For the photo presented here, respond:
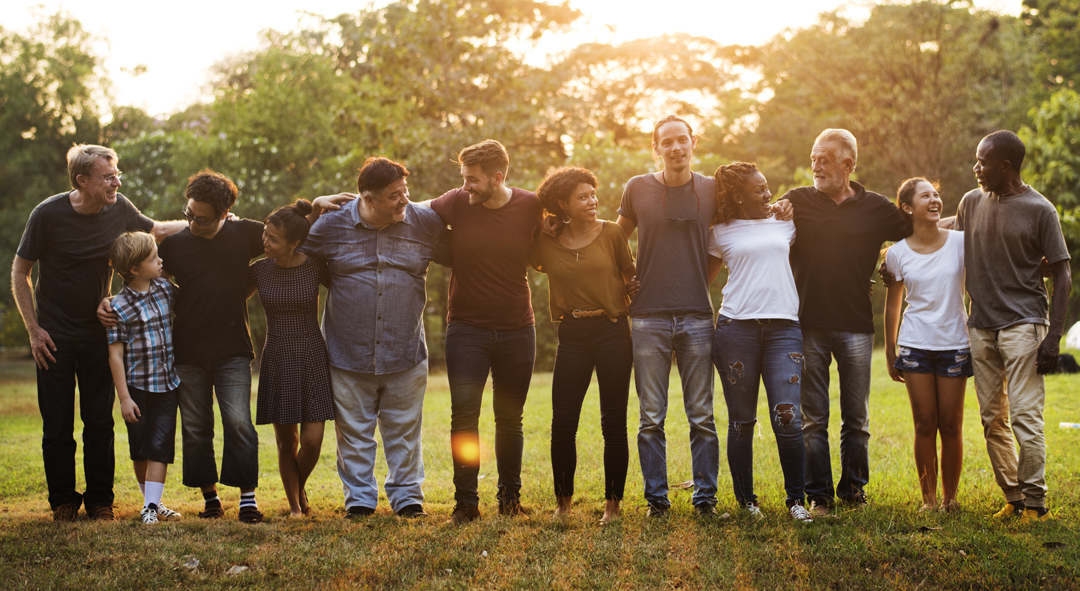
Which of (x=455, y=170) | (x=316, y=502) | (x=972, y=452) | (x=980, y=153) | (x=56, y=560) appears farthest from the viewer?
(x=455, y=170)

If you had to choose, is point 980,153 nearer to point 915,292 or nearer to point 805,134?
point 915,292

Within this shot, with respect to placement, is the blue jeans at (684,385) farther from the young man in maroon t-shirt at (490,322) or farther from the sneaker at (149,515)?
the sneaker at (149,515)

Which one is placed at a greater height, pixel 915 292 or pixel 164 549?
pixel 915 292

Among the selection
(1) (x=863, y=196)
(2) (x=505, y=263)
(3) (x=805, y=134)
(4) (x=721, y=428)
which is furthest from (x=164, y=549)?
(3) (x=805, y=134)

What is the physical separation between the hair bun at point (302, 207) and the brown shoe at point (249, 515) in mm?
1895

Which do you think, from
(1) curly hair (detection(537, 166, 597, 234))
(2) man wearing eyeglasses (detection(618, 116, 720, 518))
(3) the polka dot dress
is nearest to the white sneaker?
(2) man wearing eyeglasses (detection(618, 116, 720, 518))

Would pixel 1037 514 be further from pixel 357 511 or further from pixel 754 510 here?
pixel 357 511

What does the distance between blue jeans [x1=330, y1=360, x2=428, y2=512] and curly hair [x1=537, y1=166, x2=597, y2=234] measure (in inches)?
54.6

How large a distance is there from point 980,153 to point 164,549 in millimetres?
5121

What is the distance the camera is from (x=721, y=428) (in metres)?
9.48

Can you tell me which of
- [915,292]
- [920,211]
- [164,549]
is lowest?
[164,549]

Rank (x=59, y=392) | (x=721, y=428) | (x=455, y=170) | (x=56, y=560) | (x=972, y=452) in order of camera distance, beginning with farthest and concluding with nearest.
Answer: (x=455, y=170)
(x=721, y=428)
(x=972, y=452)
(x=59, y=392)
(x=56, y=560)

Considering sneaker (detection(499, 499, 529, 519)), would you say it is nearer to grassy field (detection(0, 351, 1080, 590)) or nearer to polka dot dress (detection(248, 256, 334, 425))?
grassy field (detection(0, 351, 1080, 590))

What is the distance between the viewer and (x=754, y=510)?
497 cm
